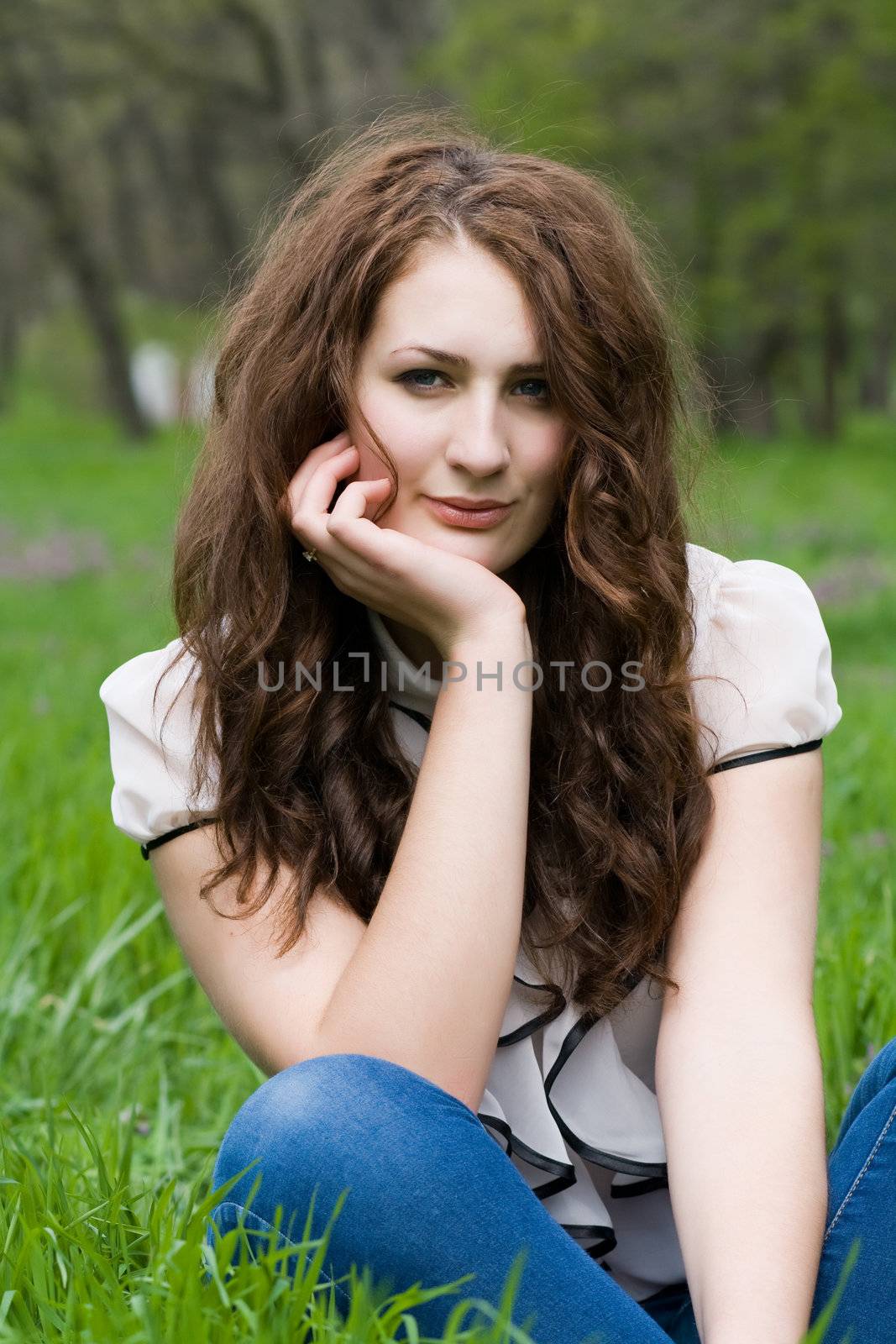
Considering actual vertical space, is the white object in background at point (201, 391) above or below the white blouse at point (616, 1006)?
above

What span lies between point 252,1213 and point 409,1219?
0.57 ft

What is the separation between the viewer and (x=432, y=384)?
1.82m

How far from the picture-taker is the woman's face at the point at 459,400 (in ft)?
5.84

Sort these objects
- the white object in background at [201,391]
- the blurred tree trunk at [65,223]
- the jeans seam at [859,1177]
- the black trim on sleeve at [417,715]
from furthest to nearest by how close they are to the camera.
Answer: the blurred tree trunk at [65,223] → the white object in background at [201,391] → the black trim on sleeve at [417,715] → the jeans seam at [859,1177]

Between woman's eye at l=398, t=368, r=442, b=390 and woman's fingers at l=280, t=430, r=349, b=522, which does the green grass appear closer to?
woman's fingers at l=280, t=430, r=349, b=522

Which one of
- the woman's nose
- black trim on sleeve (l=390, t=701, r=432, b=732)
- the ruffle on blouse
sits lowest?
the ruffle on blouse

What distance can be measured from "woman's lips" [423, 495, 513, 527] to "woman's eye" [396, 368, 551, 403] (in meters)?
0.13

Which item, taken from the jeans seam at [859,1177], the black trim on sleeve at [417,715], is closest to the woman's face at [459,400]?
the black trim on sleeve at [417,715]

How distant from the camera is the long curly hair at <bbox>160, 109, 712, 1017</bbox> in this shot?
181cm

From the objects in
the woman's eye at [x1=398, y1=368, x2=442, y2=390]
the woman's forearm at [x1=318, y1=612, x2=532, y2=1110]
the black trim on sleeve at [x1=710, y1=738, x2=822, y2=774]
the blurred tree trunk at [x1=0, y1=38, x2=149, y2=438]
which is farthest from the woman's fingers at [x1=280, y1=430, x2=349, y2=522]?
the blurred tree trunk at [x1=0, y1=38, x2=149, y2=438]

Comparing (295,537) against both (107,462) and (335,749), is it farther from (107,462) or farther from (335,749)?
(107,462)

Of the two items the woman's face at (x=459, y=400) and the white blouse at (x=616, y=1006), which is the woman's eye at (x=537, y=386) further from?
the white blouse at (x=616, y=1006)

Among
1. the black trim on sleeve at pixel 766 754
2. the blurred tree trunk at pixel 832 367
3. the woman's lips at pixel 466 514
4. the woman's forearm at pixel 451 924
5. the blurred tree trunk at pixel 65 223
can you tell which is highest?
the blurred tree trunk at pixel 65 223

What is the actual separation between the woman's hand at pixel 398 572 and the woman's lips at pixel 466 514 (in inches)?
1.7
